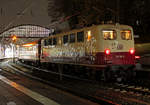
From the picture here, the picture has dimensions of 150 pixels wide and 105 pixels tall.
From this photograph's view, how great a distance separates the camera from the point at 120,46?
14836 mm

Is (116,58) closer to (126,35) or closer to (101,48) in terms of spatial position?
(101,48)

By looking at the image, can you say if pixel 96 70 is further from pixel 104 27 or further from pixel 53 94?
pixel 53 94

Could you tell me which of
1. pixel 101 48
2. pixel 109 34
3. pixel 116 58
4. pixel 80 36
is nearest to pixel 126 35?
pixel 109 34

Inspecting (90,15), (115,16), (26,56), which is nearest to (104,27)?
(115,16)

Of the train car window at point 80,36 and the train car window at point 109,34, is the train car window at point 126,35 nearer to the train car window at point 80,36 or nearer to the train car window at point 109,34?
the train car window at point 109,34

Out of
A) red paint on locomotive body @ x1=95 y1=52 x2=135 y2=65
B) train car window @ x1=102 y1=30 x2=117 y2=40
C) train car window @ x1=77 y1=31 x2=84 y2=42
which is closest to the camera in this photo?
red paint on locomotive body @ x1=95 y1=52 x2=135 y2=65

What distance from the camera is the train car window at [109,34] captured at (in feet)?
48.0

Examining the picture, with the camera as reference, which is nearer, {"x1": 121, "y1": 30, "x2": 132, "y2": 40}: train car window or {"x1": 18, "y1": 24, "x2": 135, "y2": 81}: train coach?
{"x1": 18, "y1": 24, "x2": 135, "y2": 81}: train coach

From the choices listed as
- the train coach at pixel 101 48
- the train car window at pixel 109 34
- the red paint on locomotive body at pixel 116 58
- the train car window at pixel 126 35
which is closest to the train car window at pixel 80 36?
the train coach at pixel 101 48

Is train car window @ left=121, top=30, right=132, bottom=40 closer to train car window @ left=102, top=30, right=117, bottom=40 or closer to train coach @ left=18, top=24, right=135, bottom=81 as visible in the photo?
train coach @ left=18, top=24, right=135, bottom=81

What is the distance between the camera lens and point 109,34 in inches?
584

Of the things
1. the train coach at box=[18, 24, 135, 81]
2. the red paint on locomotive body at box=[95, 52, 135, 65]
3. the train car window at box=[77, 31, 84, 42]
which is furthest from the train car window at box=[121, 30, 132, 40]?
the train car window at box=[77, 31, 84, 42]

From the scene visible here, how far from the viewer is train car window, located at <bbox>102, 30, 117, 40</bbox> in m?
14.6

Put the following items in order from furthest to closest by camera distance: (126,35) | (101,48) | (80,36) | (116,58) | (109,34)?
(80,36) < (126,35) < (109,34) < (116,58) < (101,48)
